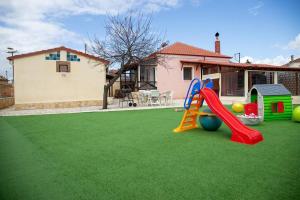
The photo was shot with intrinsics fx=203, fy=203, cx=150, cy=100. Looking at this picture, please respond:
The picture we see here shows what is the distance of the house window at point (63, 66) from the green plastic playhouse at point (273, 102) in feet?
Answer: 42.6

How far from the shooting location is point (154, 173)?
109 inches

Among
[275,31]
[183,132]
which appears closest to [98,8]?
[275,31]

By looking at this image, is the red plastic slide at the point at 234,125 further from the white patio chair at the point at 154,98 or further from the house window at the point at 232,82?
the house window at the point at 232,82

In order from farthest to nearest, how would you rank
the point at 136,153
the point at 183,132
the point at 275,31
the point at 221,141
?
the point at 275,31, the point at 183,132, the point at 221,141, the point at 136,153

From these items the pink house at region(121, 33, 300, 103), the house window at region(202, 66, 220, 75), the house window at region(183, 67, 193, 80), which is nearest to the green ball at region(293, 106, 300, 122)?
the pink house at region(121, 33, 300, 103)

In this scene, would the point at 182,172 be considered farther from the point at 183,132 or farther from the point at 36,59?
the point at 36,59

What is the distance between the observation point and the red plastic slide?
4.32m

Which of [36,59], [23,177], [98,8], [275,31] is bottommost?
[23,177]

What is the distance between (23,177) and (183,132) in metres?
3.86

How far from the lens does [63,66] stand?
15156 millimetres

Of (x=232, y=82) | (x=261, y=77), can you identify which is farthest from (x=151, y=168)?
(x=261, y=77)

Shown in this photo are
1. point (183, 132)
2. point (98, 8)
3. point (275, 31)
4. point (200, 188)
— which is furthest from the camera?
point (98, 8)

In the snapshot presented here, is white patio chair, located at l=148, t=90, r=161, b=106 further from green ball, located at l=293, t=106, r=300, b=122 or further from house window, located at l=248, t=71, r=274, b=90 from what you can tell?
green ball, located at l=293, t=106, r=300, b=122

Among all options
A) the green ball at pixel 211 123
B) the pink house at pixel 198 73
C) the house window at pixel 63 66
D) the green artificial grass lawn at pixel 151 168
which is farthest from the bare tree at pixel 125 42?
the green artificial grass lawn at pixel 151 168
